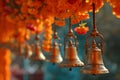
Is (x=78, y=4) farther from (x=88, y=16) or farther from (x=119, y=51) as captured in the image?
(x=119, y=51)

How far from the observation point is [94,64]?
2045 millimetres

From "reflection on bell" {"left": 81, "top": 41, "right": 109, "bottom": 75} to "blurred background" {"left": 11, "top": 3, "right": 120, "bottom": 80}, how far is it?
38 cm

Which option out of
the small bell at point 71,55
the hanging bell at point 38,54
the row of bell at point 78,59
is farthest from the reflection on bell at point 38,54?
the small bell at point 71,55

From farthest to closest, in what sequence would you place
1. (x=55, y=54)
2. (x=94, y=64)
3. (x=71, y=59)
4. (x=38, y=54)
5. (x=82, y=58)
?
(x=38, y=54) → (x=55, y=54) → (x=82, y=58) → (x=71, y=59) → (x=94, y=64)

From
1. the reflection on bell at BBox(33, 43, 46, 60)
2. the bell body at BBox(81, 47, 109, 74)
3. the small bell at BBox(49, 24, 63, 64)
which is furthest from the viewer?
the reflection on bell at BBox(33, 43, 46, 60)

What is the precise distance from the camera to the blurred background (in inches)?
102

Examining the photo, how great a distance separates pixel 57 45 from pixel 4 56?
2290 millimetres

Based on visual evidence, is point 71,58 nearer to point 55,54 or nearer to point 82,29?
point 82,29

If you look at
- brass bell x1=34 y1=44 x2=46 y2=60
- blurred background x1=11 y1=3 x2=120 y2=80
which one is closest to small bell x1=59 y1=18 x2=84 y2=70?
blurred background x1=11 y1=3 x2=120 y2=80

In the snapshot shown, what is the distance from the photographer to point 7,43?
5.81 metres

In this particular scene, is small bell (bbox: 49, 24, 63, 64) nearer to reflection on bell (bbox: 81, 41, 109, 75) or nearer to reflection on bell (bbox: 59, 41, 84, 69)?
reflection on bell (bbox: 59, 41, 84, 69)

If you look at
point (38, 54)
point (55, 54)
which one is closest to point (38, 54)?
point (38, 54)

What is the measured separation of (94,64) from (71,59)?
0.26m

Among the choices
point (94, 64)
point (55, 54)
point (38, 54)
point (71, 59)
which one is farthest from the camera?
point (38, 54)
